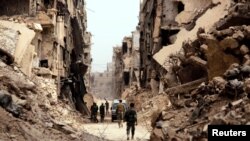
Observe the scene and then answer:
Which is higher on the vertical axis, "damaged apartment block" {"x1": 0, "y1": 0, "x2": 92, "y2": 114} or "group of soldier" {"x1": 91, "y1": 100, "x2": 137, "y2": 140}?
"damaged apartment block" {"x1": 0, "y1": 0, "x2": 92, "y2": 114}

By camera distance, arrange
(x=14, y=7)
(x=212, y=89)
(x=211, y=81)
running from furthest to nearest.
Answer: (x=14, y=7), (x=211, y=81), (x=212, y=89)

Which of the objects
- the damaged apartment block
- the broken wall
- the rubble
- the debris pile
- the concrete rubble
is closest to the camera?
the debris pile

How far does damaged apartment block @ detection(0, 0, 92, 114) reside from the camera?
17.1m

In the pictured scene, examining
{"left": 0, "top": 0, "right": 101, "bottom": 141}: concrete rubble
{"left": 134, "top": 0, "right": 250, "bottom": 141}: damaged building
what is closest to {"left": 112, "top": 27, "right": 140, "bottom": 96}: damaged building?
{"left": 0, "top": 0, "right": 101, "bottom": 141}: concrete rubble

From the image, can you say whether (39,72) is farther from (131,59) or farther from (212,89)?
(131,59)

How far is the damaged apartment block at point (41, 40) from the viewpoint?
1711 centimetres

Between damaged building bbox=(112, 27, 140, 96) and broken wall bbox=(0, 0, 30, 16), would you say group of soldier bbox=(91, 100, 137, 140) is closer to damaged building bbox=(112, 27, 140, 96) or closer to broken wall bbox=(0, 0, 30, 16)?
broken wall bbox=(0, 0, 30, 16)

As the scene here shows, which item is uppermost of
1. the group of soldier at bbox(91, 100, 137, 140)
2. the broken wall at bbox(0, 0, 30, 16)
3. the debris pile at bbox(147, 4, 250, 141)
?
the broken wall at bbox(0, 0, 30, 16)

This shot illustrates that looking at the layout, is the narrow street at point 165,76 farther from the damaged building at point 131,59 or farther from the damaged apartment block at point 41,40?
the damaged building at point 131,59

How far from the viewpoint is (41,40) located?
23359 millimetres

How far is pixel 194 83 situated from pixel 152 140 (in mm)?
2992

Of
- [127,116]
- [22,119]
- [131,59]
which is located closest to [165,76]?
[127,116]

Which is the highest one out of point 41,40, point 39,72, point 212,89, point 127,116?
point 41,40

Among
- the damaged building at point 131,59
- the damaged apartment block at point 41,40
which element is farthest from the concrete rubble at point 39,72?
the damaged building at point 131,59
